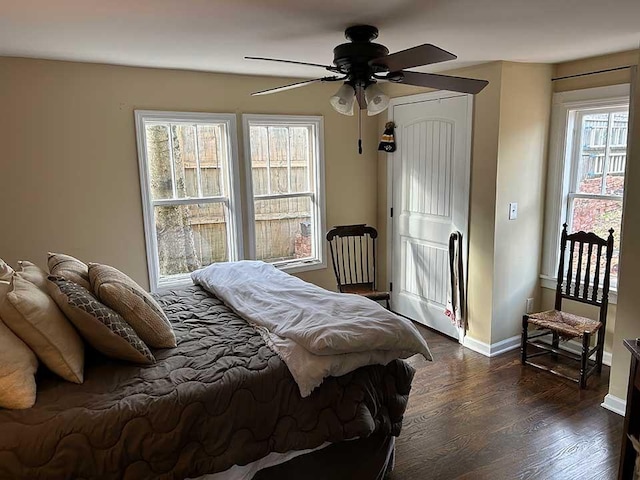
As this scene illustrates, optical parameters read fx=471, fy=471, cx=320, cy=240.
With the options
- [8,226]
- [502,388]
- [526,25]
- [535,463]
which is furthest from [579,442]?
[8,226]

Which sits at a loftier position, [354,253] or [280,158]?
[280,158]

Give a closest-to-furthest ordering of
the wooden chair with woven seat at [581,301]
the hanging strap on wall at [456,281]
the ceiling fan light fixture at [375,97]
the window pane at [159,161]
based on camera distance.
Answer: the ceiling fan light fixture at [375,97]
the wooden chair with woven seat at [581,301]
the window pane at [159,161]
the hanging strap on wall at [456,281]

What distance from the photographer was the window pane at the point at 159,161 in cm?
363

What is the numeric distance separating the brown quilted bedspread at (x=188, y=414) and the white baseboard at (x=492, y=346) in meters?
1.83

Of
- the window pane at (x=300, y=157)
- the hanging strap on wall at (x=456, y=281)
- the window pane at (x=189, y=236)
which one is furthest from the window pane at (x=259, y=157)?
the hanging strap on wall at (x=456, y=281)

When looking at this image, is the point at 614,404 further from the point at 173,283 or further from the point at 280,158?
the point at 173,283

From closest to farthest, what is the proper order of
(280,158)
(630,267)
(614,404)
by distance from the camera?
(630,267), (614,404), (280,158)

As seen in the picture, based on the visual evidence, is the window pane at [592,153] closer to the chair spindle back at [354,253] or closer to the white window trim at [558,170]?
the white window trim at [558,170]

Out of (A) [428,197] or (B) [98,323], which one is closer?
(B) [98,323]

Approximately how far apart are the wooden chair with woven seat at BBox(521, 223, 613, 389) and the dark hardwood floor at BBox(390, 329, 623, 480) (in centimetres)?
18

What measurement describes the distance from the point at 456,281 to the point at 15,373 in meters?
3.20

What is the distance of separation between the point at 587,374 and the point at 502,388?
612 millimetres

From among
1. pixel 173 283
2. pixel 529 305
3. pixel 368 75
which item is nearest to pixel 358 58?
pixel 368 75

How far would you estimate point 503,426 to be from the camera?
9.22ft
